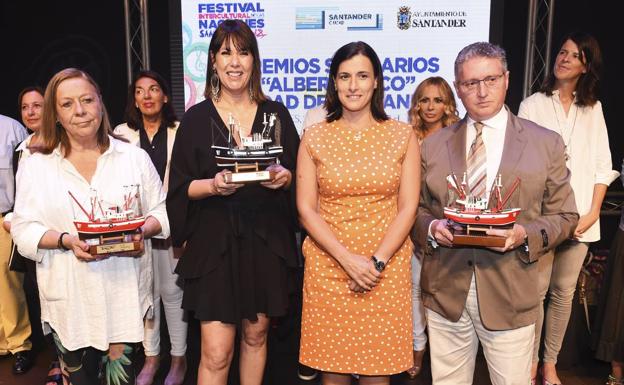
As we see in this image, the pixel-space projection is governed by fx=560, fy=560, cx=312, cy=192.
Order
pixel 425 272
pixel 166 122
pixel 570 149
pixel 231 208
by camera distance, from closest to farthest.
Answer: pixel 425 272, pixel 231 208, pixel 570 149, pixel 166 122

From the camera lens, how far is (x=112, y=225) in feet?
6.54

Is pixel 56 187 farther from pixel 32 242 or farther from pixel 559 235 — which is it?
pixel 559 235

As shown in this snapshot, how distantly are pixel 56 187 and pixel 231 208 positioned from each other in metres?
0.68

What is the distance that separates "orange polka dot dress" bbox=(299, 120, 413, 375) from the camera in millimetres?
2236

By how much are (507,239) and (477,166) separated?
293mm

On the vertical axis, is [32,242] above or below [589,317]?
above

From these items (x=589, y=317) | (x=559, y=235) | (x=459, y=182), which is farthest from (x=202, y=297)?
(x=589, y=317)

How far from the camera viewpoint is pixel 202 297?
2.37 metres

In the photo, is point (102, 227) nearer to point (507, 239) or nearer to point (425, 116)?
point (507, 239)

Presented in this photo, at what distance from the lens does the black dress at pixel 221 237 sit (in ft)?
7.72

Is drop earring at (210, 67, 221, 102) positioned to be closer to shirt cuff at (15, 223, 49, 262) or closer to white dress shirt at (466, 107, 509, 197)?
shirt cuff at (15, 223, 49, 262)

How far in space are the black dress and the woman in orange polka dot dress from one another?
0.58 ft

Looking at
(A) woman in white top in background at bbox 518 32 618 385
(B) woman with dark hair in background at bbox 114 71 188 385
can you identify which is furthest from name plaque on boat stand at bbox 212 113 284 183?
(A) woman in white top in background at bbox 518 32 618 385

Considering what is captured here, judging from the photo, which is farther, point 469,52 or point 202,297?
point 202,297
